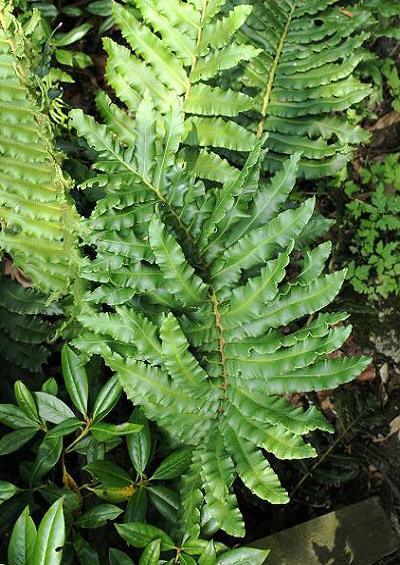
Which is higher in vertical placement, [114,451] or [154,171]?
[154,171]

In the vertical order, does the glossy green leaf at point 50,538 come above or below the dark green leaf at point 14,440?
below

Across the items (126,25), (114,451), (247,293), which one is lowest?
(114,451)

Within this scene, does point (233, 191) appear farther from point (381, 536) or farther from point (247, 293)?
point (381, 536)

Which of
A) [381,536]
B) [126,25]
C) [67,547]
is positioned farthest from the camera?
[381,536]

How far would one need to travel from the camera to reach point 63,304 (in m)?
2.23

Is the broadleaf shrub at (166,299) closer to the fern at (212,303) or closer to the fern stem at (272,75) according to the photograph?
the fern at (212,303)

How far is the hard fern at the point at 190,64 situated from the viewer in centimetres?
193

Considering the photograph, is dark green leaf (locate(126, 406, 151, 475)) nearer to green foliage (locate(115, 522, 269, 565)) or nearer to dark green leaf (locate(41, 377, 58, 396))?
green foliage (locate(115, 522, 269, 565))

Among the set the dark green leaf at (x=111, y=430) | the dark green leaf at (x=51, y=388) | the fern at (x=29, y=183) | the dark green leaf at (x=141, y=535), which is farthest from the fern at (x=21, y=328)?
the dark green leaf at (x=141, y=535)

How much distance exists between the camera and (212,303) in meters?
1.82

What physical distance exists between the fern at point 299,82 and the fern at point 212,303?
546mm

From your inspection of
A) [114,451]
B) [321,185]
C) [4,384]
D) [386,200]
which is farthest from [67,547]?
[386,200]

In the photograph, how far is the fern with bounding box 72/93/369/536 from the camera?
1695mm

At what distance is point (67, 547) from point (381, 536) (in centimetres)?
131
